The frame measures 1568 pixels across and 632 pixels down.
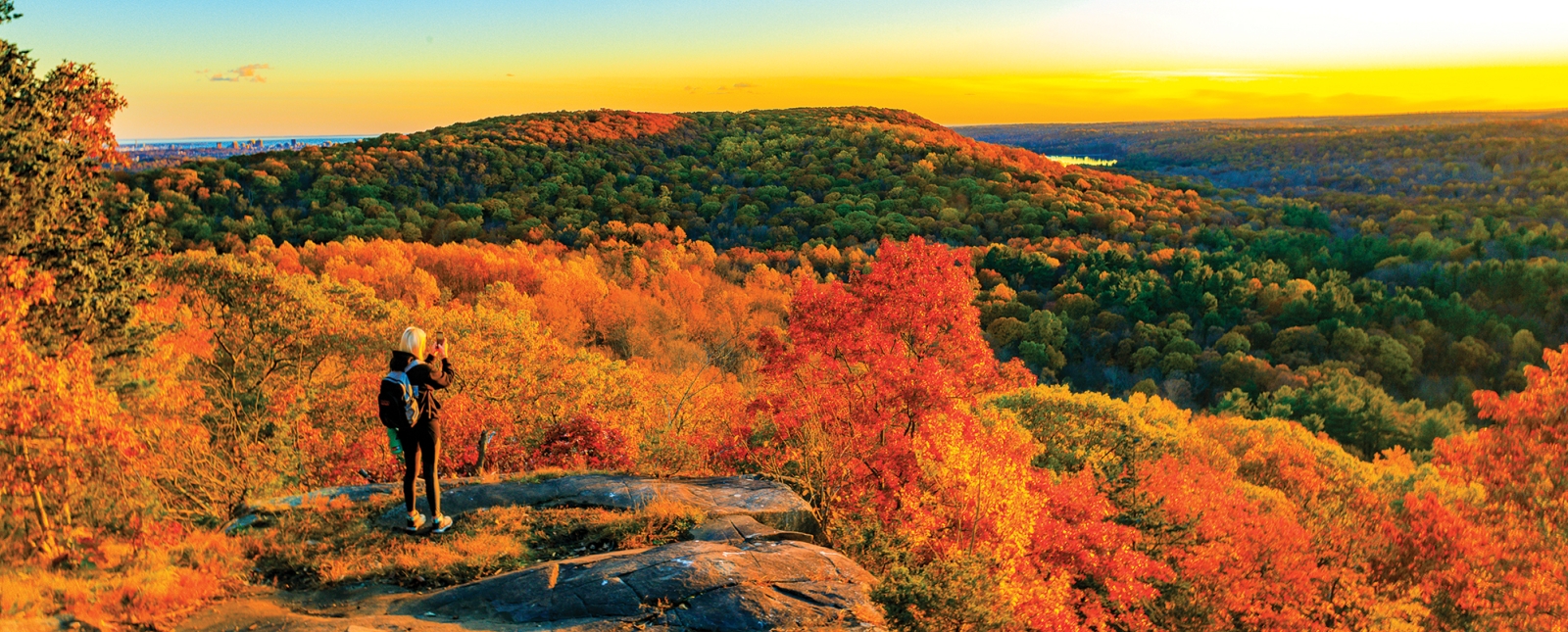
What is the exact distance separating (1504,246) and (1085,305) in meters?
45.8

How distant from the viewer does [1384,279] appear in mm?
77500

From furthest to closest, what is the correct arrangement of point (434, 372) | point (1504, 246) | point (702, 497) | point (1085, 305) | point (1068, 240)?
point (1068, 240) < point (1504, 246) < point (1085, 305) < point (702, 497) < point (434, 372)

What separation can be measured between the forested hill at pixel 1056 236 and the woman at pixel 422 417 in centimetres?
3269

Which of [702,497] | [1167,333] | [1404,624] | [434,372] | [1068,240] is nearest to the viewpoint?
[434,372]

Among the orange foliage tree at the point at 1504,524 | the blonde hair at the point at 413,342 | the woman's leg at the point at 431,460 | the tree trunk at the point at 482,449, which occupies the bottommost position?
the orange foliage tree at the point at 1504,524

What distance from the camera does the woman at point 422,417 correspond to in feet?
30.8

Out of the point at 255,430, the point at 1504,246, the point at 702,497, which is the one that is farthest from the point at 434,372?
the point at 1504,246

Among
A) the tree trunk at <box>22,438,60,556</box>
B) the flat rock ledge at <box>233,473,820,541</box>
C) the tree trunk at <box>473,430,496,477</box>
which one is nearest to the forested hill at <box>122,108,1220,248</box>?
the tree trunk at <box>473,430,496,477</box>

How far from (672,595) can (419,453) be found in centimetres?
378

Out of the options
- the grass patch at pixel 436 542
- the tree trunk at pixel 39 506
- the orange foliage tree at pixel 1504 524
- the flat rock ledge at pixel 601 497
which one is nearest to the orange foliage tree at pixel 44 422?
the tree trunk at pixel 39 506

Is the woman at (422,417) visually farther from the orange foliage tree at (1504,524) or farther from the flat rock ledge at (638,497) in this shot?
the orange foliage tree at (1504,524)

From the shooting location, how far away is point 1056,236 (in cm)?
9925

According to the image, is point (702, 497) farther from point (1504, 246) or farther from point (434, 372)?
point (1504, 246)

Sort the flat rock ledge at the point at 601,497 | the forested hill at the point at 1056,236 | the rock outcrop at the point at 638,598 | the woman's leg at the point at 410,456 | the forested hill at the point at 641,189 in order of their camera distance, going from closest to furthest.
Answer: the rock outcrop at the point at 638,598
the woman's leg at the point at 410,456
the flat rock ledge at the point at 601,497
the forested hill at the point at 1056,236
the forested hill at the point at 641,189
